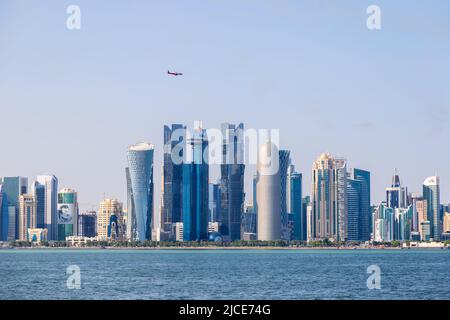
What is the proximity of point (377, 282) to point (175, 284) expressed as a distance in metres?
17.0
